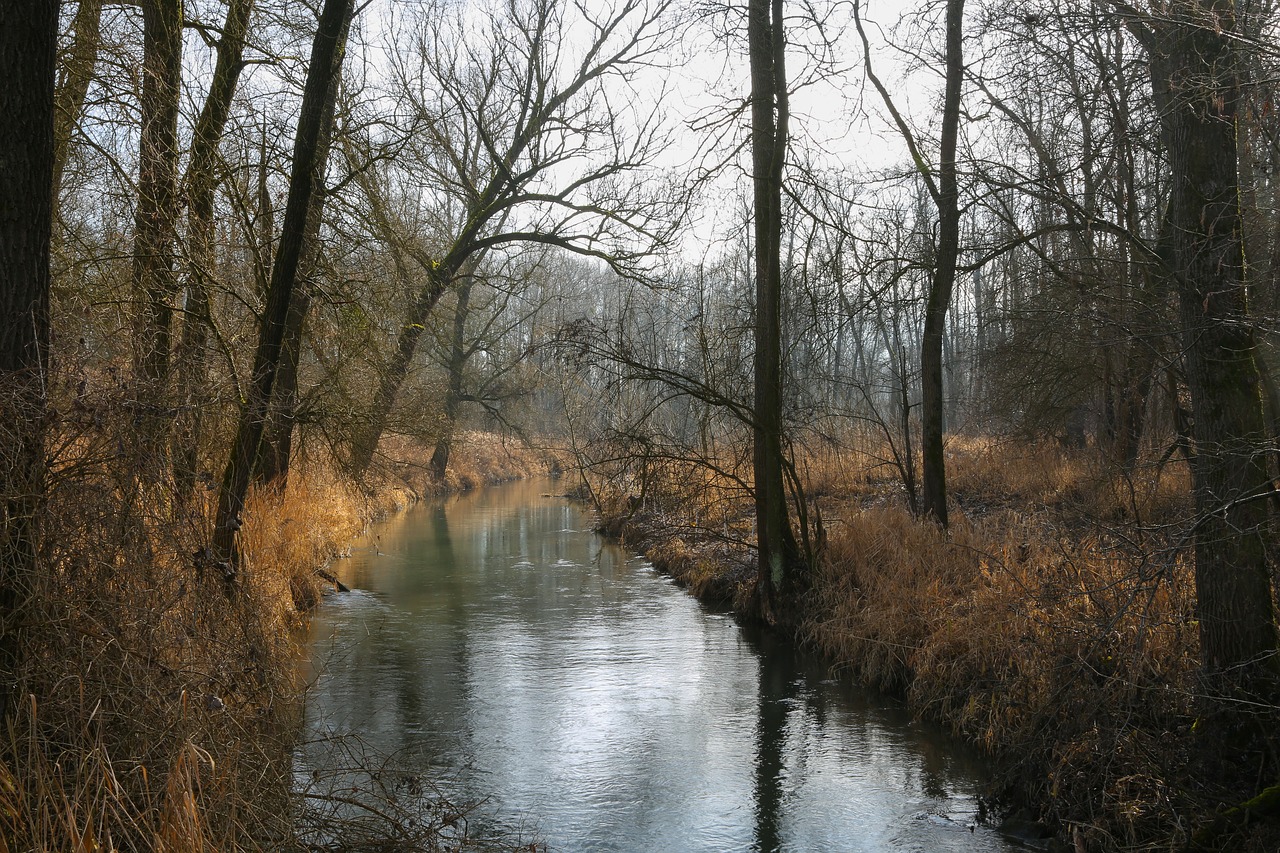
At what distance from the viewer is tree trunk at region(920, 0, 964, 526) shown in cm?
1173

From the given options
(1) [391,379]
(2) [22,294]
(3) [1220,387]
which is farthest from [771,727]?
(1) [391,379]

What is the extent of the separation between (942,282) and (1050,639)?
18.7 feet

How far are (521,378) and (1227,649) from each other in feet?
79.1

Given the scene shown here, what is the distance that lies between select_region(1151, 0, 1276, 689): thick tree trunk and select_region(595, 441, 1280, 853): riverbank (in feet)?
0.91

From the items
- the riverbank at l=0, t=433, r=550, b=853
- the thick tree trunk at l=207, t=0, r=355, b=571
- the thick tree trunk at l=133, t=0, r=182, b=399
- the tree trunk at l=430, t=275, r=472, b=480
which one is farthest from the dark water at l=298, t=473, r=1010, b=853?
the tree trunk at l=430, t=275, r=472, b=480

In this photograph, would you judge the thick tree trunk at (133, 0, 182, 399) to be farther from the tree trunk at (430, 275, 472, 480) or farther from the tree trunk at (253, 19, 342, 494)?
the tree trunk at (430, 275, 472, 480)

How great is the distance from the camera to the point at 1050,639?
295 inches

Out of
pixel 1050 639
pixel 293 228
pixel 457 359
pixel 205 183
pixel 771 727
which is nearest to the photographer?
pixel 1050 639

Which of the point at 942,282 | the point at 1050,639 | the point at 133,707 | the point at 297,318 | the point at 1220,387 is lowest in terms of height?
the point at 1050,639

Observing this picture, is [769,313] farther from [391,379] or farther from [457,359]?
[457,359]

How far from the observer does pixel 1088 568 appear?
27.3 ft

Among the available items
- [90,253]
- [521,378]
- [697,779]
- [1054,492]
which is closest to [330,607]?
[90,253]

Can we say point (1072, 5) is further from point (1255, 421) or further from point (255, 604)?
point (255, 604)

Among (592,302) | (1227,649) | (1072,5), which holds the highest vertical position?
(592,302)
